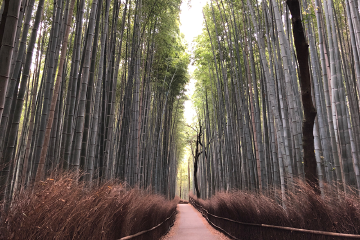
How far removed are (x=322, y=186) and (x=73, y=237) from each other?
7.44ft

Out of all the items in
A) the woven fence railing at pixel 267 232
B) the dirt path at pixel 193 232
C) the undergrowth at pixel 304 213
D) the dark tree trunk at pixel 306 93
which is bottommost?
the dirt path at pixel 193 232

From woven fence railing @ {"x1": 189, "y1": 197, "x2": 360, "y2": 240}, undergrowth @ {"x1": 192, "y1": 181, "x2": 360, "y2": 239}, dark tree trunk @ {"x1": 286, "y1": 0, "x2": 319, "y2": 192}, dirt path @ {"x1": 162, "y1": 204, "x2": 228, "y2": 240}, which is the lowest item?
dirt path @ {"x1": 162, "y1": 204, "x2": 228, "y2": 240}

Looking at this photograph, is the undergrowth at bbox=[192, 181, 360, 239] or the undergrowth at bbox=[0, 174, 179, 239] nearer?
the undergrowth at bbox=[0, 174, 179, 239]

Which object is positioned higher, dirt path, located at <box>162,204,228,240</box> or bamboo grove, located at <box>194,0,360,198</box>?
bamboo grove, located at <box>194,0,360,198</box>

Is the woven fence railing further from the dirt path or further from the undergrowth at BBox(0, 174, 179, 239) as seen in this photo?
the undergrowth at BBox(0, 174, 179, 239)

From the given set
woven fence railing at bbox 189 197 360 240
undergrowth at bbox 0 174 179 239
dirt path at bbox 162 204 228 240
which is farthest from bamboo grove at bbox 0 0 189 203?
woven fence railing at bbox 189 197 360 240

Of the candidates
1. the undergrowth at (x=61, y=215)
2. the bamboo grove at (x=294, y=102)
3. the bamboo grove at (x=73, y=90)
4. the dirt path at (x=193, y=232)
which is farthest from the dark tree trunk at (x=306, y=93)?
the dirt path at (x=193, y=232)

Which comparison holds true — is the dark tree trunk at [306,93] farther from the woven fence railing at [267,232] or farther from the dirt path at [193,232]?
the dirt path at [193,232]

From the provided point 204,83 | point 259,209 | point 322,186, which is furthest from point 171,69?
point 322,186

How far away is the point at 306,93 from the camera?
7.70ft

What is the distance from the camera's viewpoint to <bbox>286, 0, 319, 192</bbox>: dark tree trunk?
228 cm

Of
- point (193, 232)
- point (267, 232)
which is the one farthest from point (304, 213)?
point (193, 232)

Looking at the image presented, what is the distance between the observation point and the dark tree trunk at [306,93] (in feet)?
7.47

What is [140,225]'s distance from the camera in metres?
2.88
